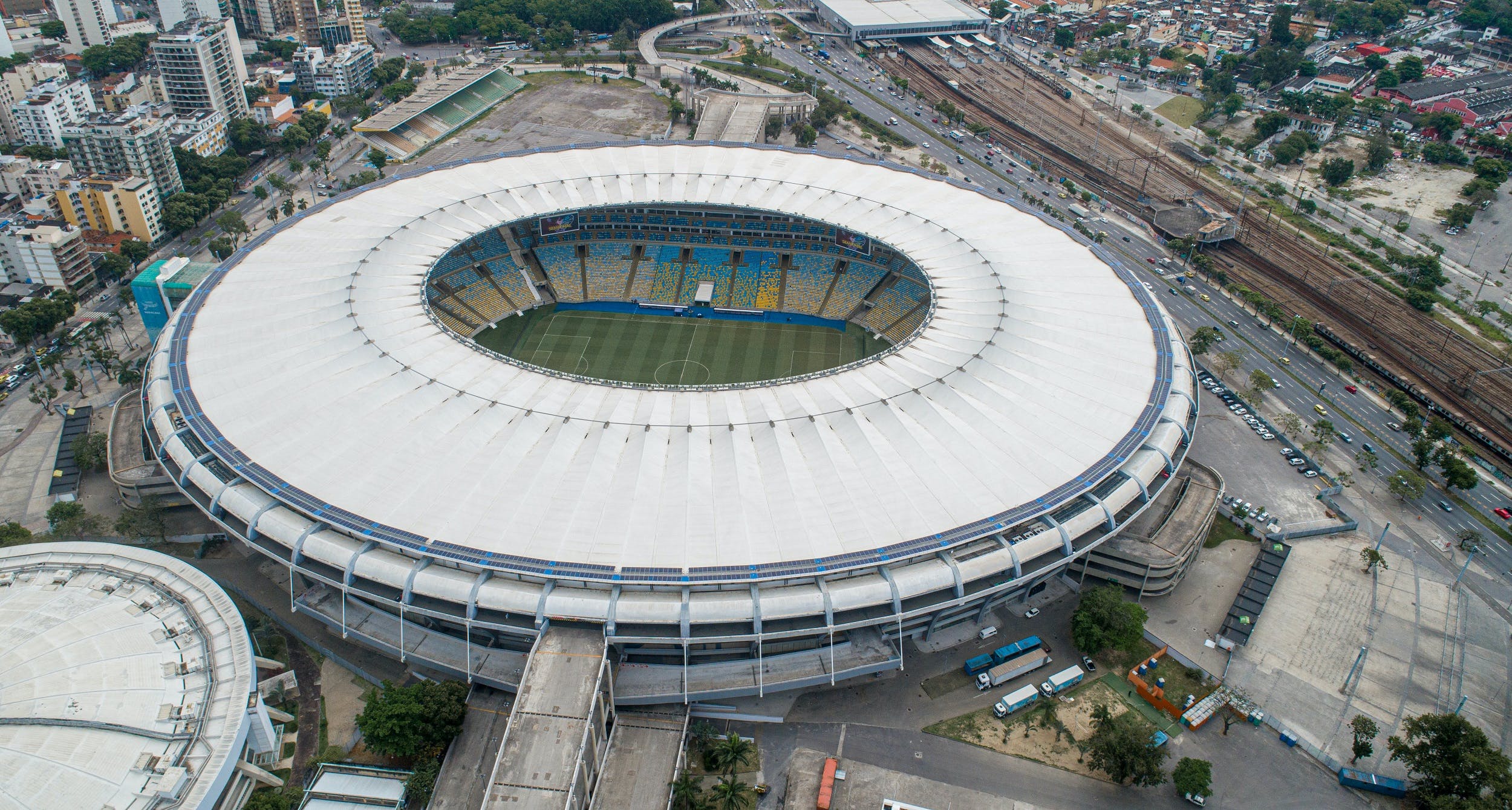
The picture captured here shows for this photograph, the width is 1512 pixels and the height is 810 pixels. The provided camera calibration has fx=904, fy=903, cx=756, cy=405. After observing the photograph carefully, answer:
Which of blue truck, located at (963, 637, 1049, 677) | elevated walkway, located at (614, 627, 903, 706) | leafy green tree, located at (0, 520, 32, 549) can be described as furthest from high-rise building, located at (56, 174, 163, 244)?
blue truck, located at (963, 637, 1049, 677)

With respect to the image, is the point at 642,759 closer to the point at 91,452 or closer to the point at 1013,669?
the point at 1013,669

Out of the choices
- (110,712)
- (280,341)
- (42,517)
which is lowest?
(42,517)

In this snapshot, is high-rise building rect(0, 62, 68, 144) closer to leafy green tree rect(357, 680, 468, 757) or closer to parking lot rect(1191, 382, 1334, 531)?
leafy green tree rect(357, 680, 468, 757)

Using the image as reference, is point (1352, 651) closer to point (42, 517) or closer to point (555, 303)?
point (555, 303)

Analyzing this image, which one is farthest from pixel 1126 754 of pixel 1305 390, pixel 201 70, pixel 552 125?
pixel 201 70

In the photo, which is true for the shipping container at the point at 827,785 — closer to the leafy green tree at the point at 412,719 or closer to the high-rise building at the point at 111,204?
the leafy green tree at the point at 412,719

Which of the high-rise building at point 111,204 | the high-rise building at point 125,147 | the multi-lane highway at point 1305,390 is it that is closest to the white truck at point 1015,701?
the multi-lane highway at point 1305,390

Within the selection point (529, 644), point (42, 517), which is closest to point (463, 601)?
point (529, 644)
